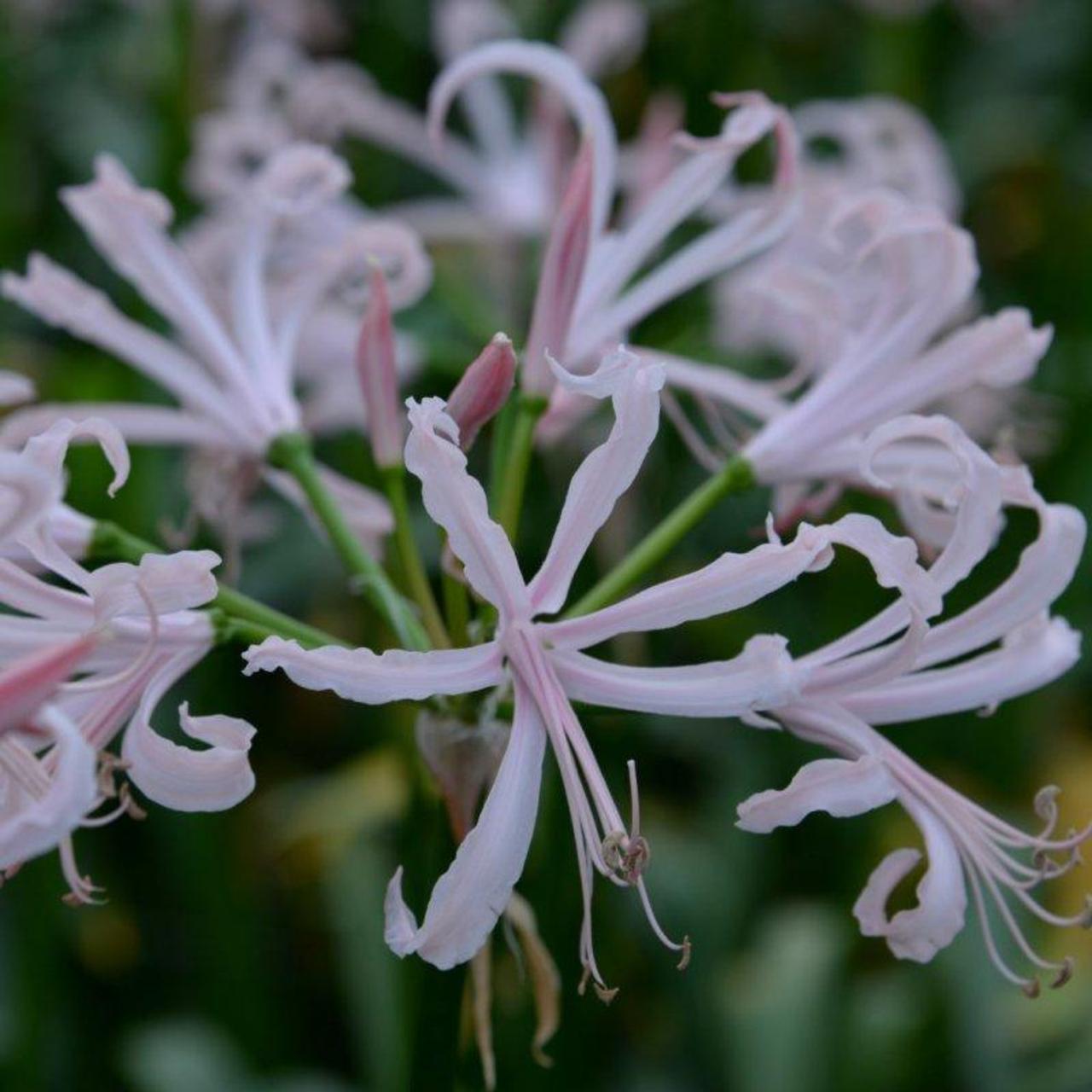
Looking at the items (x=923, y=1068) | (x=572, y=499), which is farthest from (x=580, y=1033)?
(x=572, y=499)

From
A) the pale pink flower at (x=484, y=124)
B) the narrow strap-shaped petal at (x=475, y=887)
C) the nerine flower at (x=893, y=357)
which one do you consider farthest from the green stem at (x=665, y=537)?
the pale pink flower at (x=484, y=124)

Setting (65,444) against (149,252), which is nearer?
(65,444)

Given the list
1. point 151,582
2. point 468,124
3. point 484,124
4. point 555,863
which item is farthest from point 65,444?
point 468,124

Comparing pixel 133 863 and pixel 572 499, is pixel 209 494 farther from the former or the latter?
pixel 133 863

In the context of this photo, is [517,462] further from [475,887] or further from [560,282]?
[475,887]

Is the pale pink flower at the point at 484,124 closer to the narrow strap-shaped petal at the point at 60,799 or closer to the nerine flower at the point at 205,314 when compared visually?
the nerine flower at the point at 205,314
